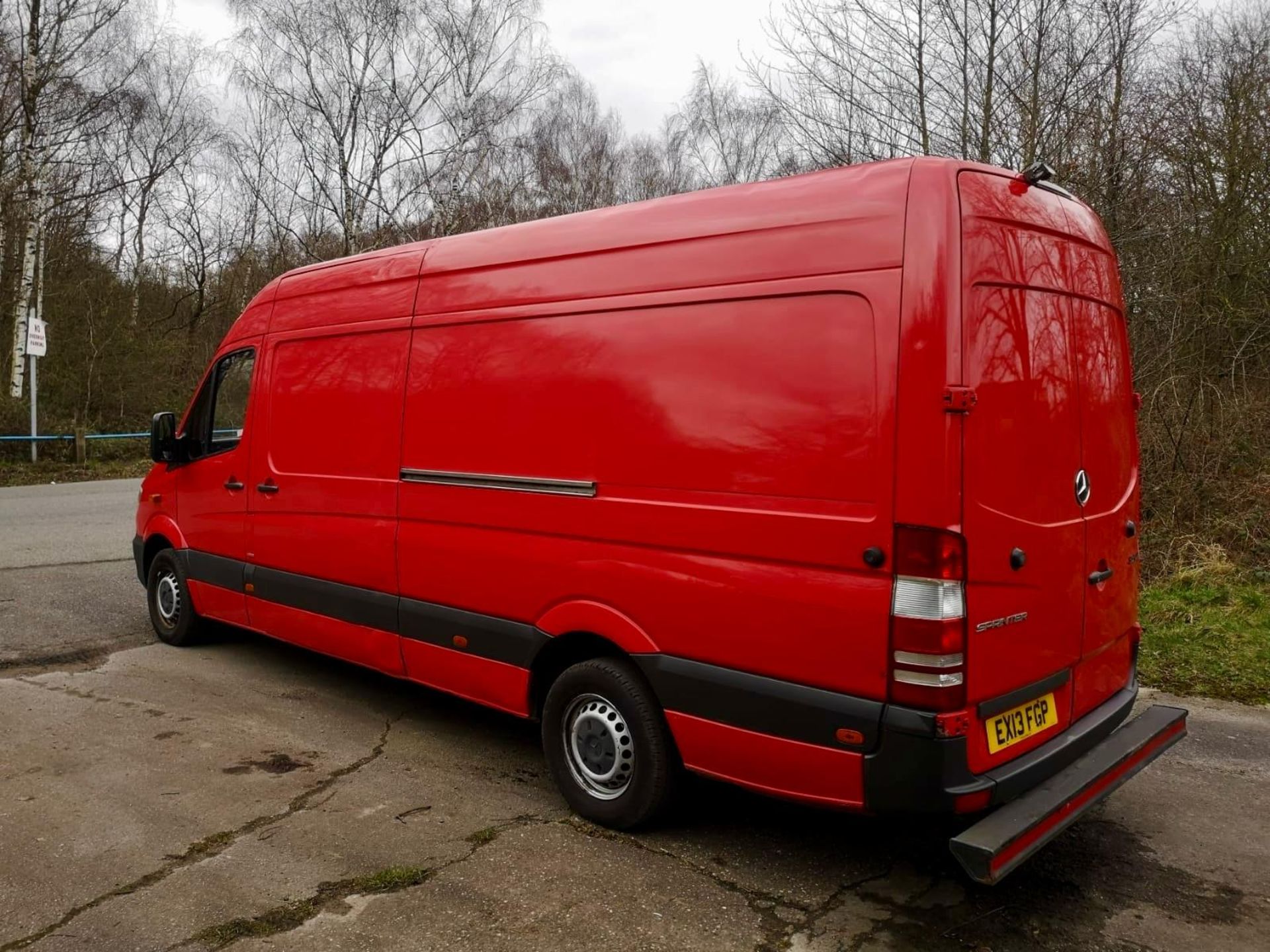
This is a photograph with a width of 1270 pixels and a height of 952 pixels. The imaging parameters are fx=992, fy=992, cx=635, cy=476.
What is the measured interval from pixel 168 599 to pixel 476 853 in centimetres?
387

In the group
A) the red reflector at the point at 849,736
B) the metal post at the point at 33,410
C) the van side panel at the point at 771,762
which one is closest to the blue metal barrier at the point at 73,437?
the metal post at the point at 33,410

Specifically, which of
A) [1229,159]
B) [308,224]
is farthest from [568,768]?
[308,224]

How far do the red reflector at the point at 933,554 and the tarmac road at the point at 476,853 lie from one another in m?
0.84

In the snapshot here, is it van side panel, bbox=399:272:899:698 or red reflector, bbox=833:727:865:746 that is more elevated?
van side panel, bbox=399:272:899:698

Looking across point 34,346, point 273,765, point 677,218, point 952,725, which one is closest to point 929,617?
point 952,725

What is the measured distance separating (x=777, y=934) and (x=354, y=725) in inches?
105

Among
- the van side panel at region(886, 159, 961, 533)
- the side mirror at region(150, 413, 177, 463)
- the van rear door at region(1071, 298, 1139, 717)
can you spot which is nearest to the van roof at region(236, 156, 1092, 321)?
the van side panel at region(886, 159, 961, 533)

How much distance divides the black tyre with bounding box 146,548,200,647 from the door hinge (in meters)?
5.08

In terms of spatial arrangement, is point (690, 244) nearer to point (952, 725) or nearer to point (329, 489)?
point (952, 725)

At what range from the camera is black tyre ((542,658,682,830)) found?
363cm

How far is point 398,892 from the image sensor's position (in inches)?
128

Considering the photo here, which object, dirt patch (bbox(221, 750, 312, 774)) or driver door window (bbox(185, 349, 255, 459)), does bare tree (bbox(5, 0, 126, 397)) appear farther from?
dirt patch (bbox(221, 750, 312, 774))

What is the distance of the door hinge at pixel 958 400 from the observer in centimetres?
289

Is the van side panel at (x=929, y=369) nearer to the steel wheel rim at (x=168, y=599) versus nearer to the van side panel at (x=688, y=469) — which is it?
the van side panel at (x=688, y=469)
